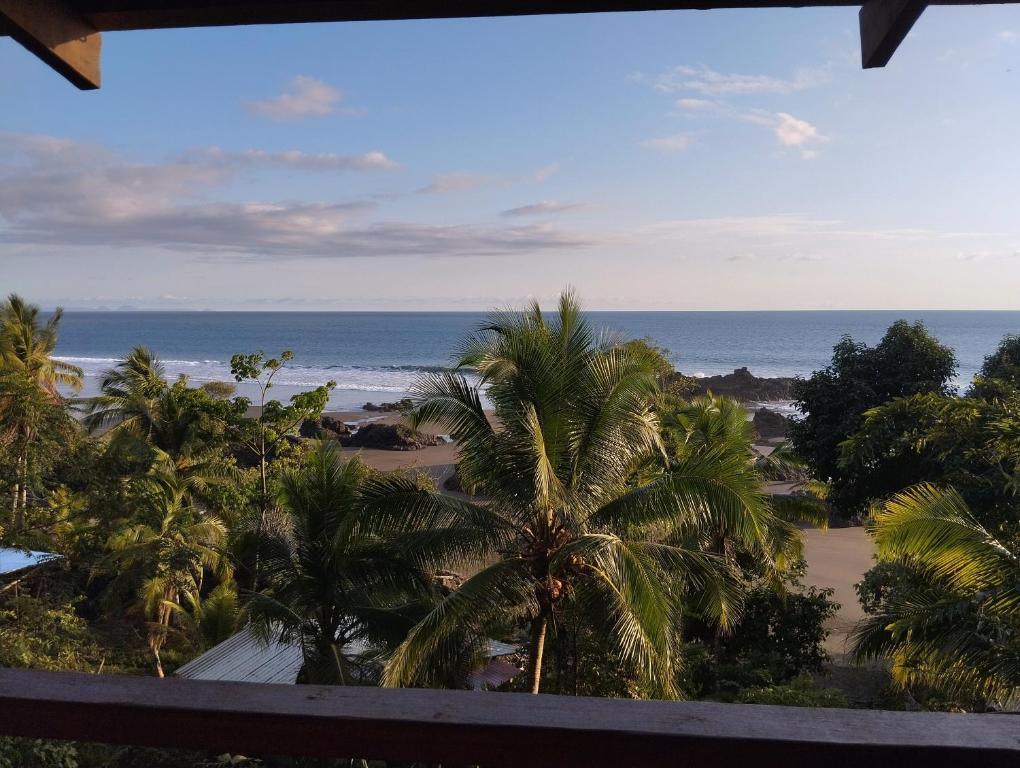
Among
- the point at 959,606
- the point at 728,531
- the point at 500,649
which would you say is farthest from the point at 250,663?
the point at 959,606

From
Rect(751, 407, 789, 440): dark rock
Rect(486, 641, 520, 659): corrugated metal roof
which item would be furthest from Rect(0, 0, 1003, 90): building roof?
Rect(751, 407, 789, 440): dark rock

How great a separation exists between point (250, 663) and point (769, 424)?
30.0 metres

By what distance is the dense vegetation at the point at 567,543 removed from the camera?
7.12m

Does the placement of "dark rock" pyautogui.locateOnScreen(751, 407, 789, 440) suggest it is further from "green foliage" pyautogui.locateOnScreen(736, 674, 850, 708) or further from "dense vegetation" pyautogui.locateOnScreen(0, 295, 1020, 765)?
"green foliage" pyautogui.locateOnScreen(736, 674, 850, 708)

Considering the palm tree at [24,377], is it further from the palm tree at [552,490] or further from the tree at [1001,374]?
the tree at [1001,374]

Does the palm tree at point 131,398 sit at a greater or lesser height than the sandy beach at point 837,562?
greater

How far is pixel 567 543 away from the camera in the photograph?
8.11m

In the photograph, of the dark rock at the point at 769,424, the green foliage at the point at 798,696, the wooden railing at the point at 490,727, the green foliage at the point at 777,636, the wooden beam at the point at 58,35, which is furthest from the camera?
the dark rock at the point at 769,424

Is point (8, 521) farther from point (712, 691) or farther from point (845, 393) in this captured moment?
point (845, 393)

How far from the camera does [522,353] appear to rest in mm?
8203

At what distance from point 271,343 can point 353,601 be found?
242 ft

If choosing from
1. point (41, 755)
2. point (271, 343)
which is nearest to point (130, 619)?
point (41, 755)

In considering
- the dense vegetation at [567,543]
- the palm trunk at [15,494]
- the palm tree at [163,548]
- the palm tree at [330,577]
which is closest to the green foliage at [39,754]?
the dense vegetation at [567,543]

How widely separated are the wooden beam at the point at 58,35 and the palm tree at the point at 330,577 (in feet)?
23.9
